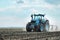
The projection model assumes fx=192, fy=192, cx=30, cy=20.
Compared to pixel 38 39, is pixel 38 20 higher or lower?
higher

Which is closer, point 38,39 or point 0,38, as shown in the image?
point 0,38

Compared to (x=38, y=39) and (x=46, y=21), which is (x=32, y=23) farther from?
(x=38, y=39)

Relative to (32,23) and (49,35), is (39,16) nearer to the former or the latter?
(32,23)

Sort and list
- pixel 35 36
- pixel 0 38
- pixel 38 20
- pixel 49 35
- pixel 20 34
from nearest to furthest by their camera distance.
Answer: pixel 0 38, pixel 20 34, pixel 35 36, pixel 49 35, pixel 38 20

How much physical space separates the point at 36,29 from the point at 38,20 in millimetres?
1036

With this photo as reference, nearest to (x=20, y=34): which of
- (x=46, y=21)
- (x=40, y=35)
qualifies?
(x=40, y=35)

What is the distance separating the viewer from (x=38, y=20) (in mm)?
20891

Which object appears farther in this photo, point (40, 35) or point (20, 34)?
point (40, 35)

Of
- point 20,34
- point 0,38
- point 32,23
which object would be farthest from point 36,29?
point 0,38

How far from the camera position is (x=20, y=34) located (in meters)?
15.7

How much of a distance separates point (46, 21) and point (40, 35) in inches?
168

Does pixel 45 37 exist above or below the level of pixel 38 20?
below

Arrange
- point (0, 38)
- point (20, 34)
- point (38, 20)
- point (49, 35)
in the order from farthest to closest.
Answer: point (38, 20) → point (49, 35) → point (20, 34) → point (0, 38)

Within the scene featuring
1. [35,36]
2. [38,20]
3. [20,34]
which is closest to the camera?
[20,34]
